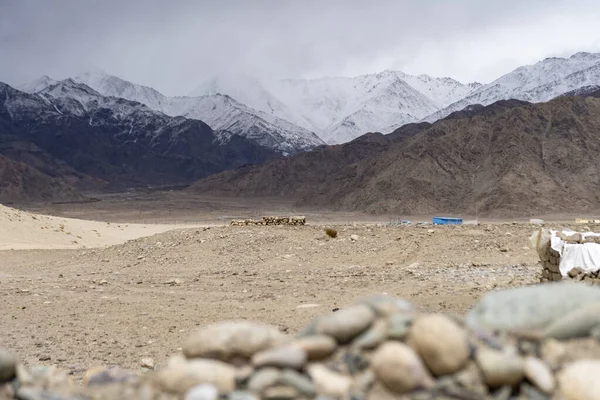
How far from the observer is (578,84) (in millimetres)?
155000

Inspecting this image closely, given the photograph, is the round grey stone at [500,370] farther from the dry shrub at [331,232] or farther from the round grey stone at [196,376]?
the dry shrub at [331,232]

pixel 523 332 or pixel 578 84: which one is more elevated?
pixel 578 84

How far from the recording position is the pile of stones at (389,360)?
3.35m

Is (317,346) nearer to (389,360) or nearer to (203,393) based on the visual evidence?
(389,360)

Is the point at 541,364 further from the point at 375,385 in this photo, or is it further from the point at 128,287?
the point at 128,287

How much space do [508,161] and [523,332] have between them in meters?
69.8

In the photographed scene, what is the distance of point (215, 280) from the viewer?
49.0 ft

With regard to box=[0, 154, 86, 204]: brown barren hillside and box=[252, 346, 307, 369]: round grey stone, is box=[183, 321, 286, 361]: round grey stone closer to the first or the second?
box=[252, 346, 307, 369]: round grey stone

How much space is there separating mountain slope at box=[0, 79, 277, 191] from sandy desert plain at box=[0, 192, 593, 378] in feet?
463

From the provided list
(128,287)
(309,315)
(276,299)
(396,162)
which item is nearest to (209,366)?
(309,315)

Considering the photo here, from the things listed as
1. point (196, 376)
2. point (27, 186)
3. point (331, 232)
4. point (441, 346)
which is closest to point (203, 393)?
point (196, 376)

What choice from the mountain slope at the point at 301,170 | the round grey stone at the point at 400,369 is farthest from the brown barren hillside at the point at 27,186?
the round grey stone at the point at 400,369

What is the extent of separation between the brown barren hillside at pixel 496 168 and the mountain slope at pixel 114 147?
98604 millimetres

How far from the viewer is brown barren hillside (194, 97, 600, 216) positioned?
63.3 m
